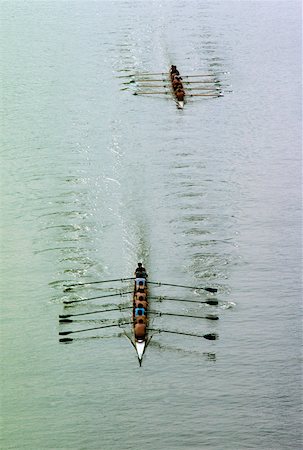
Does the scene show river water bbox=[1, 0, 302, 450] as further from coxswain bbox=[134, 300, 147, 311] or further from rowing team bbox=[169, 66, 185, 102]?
coxswain bbox=[134, 300, 147, 311]

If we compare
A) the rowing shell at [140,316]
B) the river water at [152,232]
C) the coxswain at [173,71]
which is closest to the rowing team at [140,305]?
the rowing shell at [140,316]

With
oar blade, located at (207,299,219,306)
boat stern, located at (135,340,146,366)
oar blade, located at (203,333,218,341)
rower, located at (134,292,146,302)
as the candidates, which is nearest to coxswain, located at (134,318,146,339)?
boat stern, located at (135,340,146,366)

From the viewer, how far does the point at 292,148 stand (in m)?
43.4

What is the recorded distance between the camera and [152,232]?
1362 inches

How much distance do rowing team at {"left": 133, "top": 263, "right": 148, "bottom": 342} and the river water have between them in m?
0.82

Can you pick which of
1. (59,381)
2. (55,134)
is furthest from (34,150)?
(59,381)

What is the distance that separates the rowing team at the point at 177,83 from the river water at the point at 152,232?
898mm

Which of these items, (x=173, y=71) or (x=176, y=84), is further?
(x=173, y=71)

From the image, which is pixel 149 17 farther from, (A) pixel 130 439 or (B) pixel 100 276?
(A) pixel 130 439

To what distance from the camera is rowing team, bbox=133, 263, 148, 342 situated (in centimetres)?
2722

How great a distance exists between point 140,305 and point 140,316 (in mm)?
595

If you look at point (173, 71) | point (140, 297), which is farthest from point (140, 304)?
point (173, 71)

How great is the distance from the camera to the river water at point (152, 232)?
2497 cm

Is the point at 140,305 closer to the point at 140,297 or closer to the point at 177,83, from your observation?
the point at 140,297
